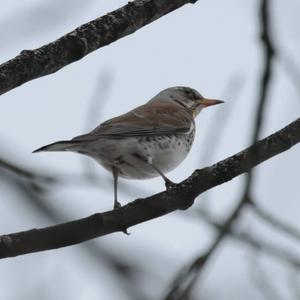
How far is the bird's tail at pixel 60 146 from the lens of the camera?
4734 mm

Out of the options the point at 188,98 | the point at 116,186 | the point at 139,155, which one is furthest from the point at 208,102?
the point at 116,186

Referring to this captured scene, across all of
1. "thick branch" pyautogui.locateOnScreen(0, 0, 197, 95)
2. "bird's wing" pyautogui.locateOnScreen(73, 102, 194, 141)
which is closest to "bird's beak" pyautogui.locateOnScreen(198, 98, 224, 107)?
"bird's wing" pyautogui.locateOnScreen(73, 102, 194, 141)

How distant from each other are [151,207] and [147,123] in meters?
3.44

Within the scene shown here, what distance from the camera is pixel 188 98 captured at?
29.6 ft

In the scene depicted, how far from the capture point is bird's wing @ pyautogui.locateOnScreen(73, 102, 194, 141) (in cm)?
591

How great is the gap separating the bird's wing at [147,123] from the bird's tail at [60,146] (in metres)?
0.07

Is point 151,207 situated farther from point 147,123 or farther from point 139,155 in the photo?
point 147,123

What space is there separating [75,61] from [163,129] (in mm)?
3744

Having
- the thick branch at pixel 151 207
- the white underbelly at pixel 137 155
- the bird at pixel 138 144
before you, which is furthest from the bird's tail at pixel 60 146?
the thick branch at pixel 151 207

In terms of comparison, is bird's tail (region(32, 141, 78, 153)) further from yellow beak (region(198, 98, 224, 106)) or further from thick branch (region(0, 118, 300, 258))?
yellow beak (region(198, 98, 224, 106))

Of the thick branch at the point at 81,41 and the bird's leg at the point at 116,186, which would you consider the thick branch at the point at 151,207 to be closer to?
the thick branch at the point at 81,41

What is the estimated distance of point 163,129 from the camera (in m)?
6.56

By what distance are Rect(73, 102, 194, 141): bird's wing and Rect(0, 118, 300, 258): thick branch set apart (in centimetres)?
225

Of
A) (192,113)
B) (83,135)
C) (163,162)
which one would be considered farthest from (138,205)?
(192,113)
